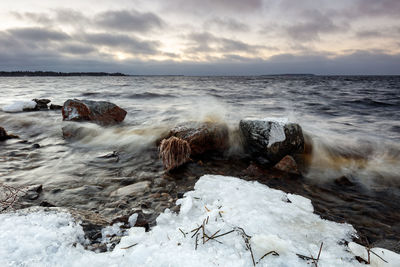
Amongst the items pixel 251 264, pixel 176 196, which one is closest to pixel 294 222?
pixel 251 264

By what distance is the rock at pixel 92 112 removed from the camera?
7449 millimetres

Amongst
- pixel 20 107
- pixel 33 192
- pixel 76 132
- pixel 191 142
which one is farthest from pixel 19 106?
pixel 191 142

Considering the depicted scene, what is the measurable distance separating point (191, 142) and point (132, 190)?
5.84ft

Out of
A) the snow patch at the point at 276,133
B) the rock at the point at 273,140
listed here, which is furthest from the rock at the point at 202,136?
the snow patch at the point at 276,133

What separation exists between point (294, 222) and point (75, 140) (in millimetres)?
5655

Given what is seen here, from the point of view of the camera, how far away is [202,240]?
5.79 feet

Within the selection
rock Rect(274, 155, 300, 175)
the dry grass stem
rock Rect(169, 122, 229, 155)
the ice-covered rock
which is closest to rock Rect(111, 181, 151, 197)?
the dry grass stem

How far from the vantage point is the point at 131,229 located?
2.01 meters

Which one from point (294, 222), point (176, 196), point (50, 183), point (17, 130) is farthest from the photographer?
point (17, 130)

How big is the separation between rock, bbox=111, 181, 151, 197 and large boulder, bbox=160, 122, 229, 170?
26.7 inches

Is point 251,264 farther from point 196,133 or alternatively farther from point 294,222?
point 196,133

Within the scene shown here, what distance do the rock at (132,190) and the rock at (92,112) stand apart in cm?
474

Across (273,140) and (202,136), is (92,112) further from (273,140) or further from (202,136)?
(273,140)

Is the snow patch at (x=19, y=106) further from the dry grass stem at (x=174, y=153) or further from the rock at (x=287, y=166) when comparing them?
the rock at (x=287, y=166)
